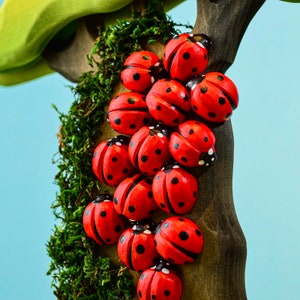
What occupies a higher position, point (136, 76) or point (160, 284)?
point (136, 76)

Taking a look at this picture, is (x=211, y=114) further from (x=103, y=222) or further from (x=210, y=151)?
(x=103, y=222)

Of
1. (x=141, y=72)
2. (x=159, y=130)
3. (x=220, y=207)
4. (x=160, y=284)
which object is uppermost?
(x=141, y=72)

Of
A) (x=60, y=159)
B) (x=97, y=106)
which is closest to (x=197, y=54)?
(x=97, y=106)

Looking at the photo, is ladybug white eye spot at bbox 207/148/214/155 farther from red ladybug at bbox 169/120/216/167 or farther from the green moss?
the green moss

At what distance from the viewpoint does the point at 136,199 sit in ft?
3.28

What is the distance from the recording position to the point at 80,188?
1.11 meters

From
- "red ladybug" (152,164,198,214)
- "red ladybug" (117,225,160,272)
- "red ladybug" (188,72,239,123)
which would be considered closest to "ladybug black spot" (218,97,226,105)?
"red ladybug" (188,72,239,123)

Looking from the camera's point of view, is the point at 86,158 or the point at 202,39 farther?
the point at 86,158

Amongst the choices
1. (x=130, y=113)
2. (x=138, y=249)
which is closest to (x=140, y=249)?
(x=138, y=249)

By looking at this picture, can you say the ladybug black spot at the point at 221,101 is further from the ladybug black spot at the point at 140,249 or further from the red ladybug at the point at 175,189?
the ladybug black spot at the point at 140,249

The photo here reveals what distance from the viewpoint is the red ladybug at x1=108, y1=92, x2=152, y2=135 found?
3.36 feet

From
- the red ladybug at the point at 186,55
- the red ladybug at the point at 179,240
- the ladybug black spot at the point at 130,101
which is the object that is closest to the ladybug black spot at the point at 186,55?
the red ladybug at the point at 186,55

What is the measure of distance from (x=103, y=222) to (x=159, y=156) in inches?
5.7

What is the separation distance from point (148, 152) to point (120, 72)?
0.60 feet
